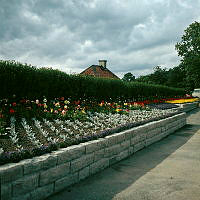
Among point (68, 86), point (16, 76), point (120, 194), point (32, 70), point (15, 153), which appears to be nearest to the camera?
point (15, 153)

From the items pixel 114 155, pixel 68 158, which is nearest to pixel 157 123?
pixel 114 155

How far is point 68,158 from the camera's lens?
134 inches

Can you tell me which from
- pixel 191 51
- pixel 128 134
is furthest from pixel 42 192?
pixel 191 51

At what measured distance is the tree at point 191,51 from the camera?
35.3m

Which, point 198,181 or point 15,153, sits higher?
point 15,153

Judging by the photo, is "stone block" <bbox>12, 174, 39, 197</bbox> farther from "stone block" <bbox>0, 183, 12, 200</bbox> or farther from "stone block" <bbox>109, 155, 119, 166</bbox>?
"stone block" <bbox>109, 155, 119, 166</bbox>

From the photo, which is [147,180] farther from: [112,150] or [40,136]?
[40,136]

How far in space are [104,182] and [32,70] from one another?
172 inches

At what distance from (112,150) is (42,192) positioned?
6.28 ft

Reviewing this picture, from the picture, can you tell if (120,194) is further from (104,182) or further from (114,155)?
(114,155)

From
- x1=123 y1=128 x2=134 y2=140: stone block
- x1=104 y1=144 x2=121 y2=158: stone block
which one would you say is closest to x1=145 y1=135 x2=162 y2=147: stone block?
x1=123 y1=128 x2=134 y2=140: stone block

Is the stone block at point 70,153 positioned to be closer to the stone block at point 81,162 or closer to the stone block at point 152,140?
the stone block at point 81,162

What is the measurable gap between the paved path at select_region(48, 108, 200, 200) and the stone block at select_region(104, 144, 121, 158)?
0.84 ft

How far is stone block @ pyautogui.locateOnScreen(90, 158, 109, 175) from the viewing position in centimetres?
395
